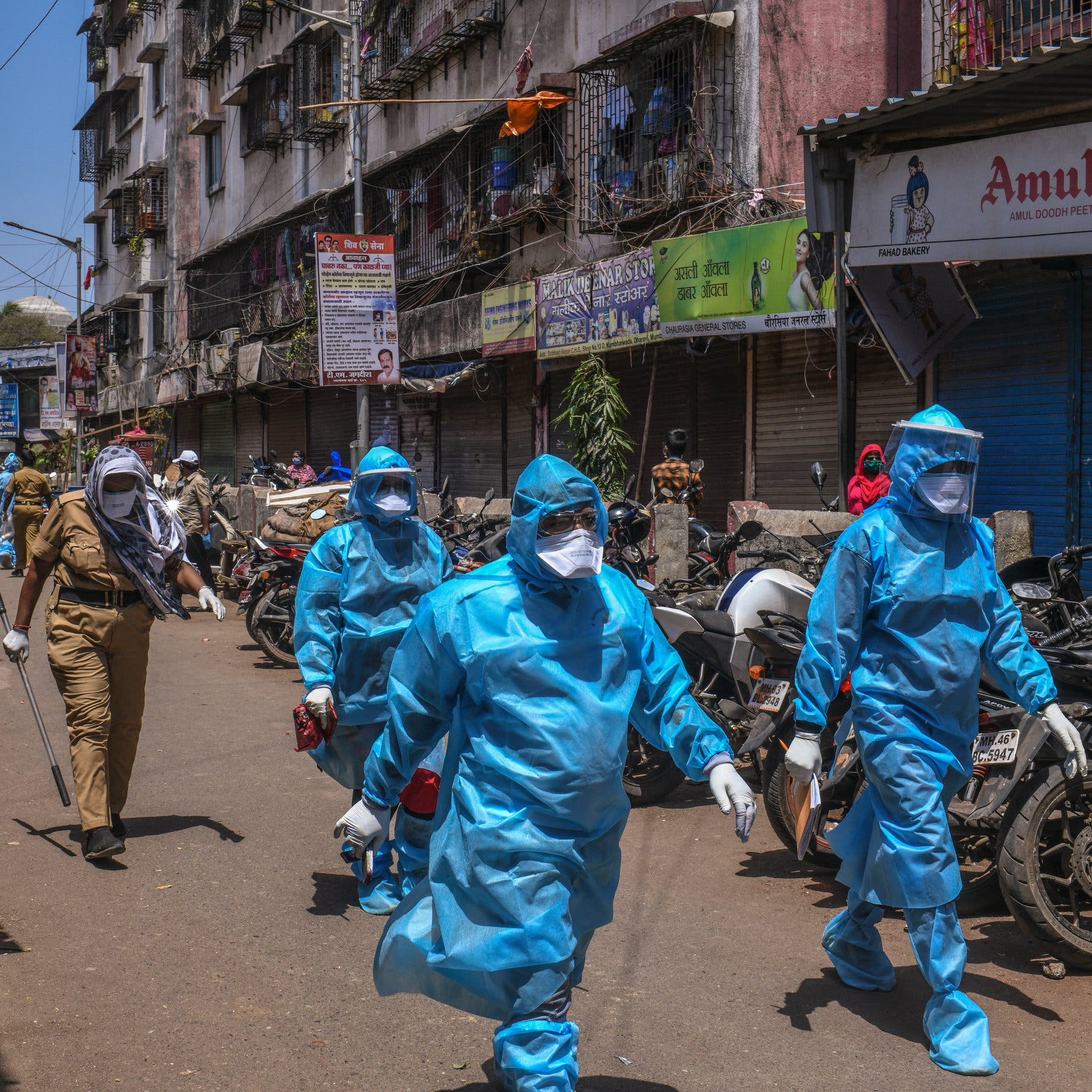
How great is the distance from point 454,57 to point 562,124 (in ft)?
14.3

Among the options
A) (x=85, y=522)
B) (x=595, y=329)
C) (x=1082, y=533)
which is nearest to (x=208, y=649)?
(x=595, y=329)

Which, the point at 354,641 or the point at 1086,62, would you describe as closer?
the point at 354,641

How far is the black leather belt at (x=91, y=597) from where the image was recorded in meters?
5.97

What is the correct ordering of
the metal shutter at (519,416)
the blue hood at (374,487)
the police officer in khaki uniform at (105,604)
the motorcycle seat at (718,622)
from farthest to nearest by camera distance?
the metal shutter at (519,416)
the motorcycle seat at (718,622)
the police officer in khaki uniform at (105,604)
the blue hood at (374,487)

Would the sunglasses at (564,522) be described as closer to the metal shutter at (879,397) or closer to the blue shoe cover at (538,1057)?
the blue shoe cover at (538,1057)

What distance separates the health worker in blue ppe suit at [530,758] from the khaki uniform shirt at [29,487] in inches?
584

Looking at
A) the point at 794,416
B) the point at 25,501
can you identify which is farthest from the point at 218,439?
the point at 794,416

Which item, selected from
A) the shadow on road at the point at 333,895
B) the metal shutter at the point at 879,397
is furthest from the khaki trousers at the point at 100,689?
the metal shutter at the point at 879,397

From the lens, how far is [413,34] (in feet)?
71.2

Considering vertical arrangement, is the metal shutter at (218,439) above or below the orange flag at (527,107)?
below

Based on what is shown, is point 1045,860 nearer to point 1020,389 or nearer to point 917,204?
point 917,204

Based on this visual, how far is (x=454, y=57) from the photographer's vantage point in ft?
66.8

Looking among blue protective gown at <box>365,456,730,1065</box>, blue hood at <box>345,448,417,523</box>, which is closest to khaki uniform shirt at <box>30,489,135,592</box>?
blue hood at <box>345,448,417,523</box>

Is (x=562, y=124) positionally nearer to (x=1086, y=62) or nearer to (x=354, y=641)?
(x=1086, y=62)
